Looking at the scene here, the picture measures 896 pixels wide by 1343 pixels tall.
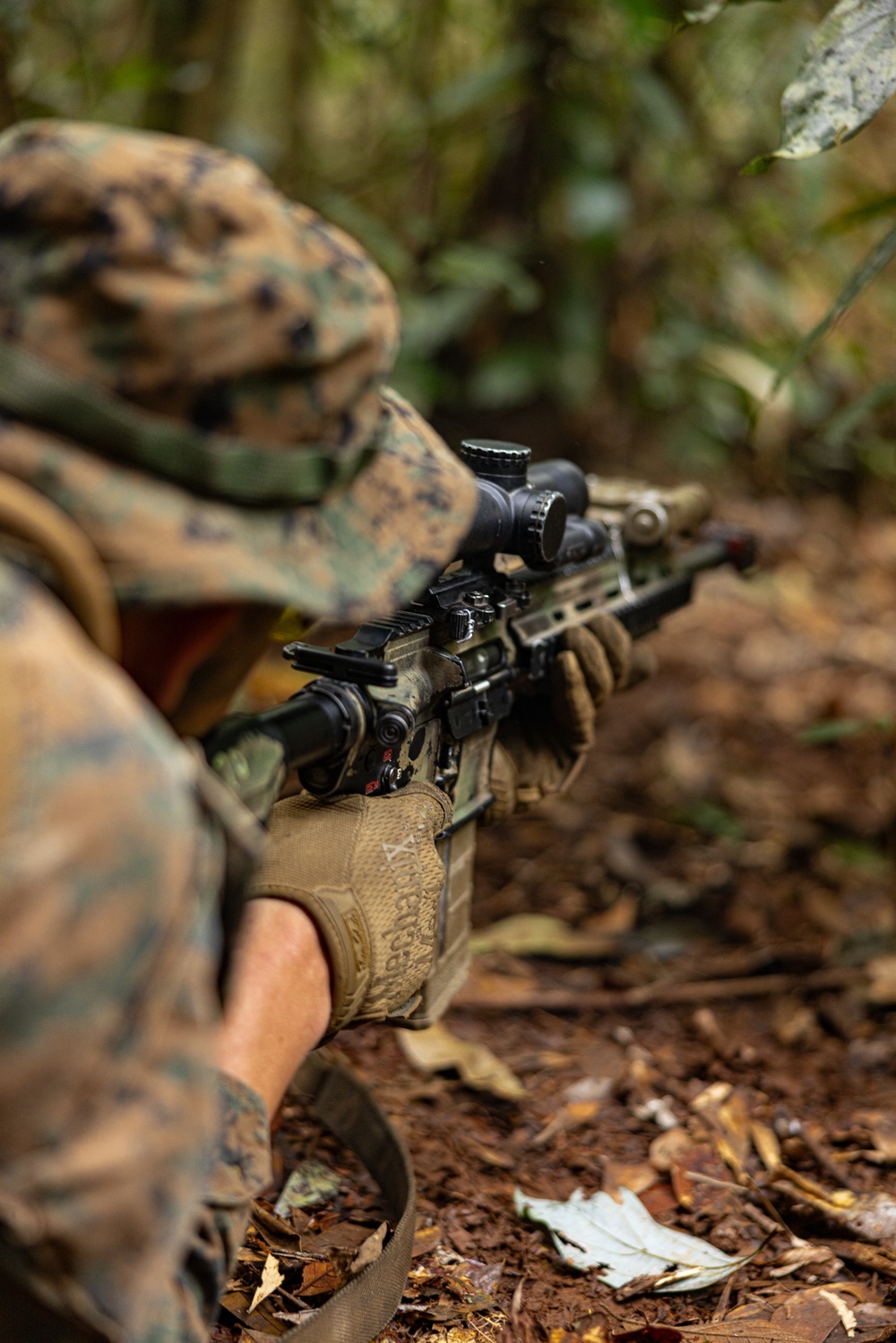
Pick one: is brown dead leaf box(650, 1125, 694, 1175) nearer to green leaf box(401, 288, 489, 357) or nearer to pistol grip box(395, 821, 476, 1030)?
pistol grip box(395, 821, 476, 1030)

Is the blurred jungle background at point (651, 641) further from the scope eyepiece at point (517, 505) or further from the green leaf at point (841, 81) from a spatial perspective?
the scope eyepiece at point (517, 505)

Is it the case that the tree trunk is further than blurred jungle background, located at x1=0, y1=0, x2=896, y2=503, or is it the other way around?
blurred jungle background, located at x1=0, y1=0, x2=896, y2=503

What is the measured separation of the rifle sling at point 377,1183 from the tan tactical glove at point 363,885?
0.43 meters

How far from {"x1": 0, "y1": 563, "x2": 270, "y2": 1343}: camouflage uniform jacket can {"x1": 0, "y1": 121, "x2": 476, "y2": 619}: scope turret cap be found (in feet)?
0.50

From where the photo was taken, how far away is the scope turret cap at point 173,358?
1.28 m

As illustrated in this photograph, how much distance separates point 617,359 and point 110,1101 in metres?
5.10

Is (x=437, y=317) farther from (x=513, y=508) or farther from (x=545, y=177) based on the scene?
(x=513, y=508)

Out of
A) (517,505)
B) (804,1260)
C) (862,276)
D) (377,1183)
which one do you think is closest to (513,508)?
(517,505)

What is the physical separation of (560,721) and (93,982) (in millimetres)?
1937

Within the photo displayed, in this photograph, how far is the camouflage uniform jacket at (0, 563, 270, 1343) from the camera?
1066mm

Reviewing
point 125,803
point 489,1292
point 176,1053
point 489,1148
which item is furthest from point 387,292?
point 489,1148

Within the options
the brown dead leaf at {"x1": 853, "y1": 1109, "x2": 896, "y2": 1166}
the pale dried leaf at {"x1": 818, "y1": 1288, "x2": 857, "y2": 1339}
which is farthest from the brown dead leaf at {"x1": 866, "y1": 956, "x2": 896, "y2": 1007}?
the pale dried leaf at {"x1": 818, "y1": 1288, "x2": 857, "y2": 1339}

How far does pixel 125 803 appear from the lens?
112 cm

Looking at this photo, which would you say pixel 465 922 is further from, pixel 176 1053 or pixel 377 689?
pixel 176 1053
